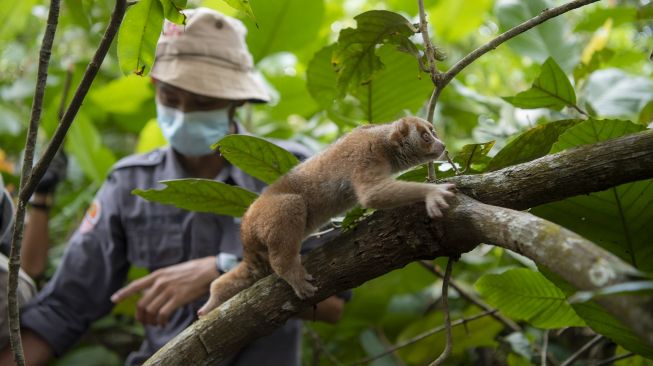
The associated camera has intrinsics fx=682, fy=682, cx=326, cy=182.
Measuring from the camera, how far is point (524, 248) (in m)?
1.08

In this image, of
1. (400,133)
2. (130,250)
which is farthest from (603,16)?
(130,250)

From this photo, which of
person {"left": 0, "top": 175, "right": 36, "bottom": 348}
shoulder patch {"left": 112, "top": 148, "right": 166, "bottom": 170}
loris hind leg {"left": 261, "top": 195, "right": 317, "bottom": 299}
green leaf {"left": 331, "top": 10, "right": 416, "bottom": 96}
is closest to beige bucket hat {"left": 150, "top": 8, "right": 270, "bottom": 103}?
shoulder patch {"left": 112, "top": 148, "right": 166, "bottom": 170}

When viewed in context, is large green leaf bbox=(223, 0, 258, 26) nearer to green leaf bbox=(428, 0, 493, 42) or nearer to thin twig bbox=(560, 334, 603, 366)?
thin twig bbox=(560, 334, 603, 366)

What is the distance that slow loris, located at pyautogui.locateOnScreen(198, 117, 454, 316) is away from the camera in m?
1.77

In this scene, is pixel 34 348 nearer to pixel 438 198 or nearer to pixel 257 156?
pixel 257 156

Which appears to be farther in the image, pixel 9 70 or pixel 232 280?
pixel 9 70

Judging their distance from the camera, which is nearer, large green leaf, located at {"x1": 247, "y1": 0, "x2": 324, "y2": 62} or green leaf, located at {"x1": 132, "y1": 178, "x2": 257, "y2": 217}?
green leaf, located at {"x1": 132, "y1": 178, "x2": 257, "y2": 217}

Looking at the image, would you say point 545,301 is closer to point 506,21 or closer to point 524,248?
point 524,248

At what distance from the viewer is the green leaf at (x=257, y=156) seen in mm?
1732

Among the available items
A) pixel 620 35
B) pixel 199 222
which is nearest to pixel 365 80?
pixel 199 222

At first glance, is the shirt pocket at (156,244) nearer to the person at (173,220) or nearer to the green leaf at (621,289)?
the person at (173,220)

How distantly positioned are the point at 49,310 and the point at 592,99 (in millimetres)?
2319

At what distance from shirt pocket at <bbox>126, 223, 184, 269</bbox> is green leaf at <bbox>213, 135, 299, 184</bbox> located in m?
1.00

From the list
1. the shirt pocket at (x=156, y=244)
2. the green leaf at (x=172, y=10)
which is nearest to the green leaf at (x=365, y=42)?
the green leaf at (x=172, y=10)
